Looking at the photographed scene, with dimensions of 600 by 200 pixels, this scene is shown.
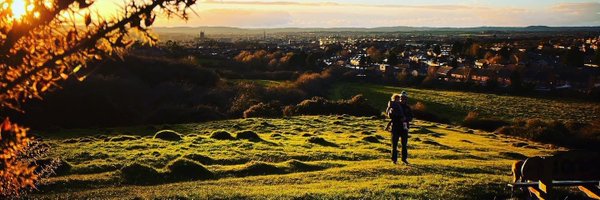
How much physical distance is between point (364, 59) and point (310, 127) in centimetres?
11686

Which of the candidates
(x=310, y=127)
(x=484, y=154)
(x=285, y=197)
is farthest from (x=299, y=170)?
(x=310, y=127)

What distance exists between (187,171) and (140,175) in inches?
74.4

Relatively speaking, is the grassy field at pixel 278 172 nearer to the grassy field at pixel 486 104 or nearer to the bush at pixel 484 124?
the bush at pixel 484 124

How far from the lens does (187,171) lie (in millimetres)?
21609

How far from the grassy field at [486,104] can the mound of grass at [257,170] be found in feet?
199

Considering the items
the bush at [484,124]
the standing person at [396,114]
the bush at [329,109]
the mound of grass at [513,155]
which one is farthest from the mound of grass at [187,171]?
the bush at [484,124]

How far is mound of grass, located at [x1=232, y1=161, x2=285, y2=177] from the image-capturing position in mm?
22000

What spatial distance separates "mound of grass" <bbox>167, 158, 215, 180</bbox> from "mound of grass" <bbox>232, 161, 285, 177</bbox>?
1245 mm

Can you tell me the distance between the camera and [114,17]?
6.22 meters

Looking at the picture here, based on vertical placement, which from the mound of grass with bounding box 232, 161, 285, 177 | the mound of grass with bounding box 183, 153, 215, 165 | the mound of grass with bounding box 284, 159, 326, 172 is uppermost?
the mound of grass with bounding box 232, 161, 285, 177

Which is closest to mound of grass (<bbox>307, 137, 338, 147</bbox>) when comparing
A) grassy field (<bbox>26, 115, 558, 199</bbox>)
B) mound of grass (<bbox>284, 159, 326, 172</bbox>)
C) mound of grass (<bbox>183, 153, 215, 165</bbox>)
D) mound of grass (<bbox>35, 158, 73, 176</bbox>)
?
grassy field (<bbox>26, 115, 558, 199</bbox>)

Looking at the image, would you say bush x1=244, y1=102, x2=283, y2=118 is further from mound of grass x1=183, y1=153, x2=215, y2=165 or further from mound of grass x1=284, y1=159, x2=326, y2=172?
mound of grass x1=284, y1=159, x2=326, y2=172

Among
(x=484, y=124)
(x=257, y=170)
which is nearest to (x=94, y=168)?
(x=257, y=170)

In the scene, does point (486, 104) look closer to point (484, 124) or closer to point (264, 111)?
point (484, 124)
